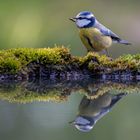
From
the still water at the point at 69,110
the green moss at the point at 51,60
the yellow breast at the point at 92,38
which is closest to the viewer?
the still water at the point at 69,110

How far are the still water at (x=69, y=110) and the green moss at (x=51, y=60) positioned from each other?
19cm

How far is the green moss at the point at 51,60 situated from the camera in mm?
7203

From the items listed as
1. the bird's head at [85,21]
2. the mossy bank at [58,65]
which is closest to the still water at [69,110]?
the mossy bank at [58,65]

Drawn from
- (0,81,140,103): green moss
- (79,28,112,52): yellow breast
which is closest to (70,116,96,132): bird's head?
(0,81,140,103): green moss

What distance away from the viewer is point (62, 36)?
15852 millimetres

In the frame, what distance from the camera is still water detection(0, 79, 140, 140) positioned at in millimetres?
5285

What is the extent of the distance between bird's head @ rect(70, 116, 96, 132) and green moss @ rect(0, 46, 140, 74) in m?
1.67

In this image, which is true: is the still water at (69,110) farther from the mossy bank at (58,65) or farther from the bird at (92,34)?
the bird at (92,34)

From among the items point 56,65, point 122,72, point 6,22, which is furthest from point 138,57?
point 6,22

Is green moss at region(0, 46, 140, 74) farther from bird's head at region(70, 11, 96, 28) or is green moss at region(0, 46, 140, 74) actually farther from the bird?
bird's head at region(70, 11, 96, 28)

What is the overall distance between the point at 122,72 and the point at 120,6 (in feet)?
36.8

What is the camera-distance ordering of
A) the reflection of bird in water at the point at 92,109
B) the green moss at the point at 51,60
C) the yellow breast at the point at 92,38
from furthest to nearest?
the yellow breast at the point at 92,38, the green moss at the point at 51,60, the reflection of bird in water at the point at 92,109

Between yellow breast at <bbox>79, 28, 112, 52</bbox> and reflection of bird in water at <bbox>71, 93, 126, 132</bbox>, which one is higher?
reflection of bird in water at <bbox>71, 93, 126, 132</bbox>

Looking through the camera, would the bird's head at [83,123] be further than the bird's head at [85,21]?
No
